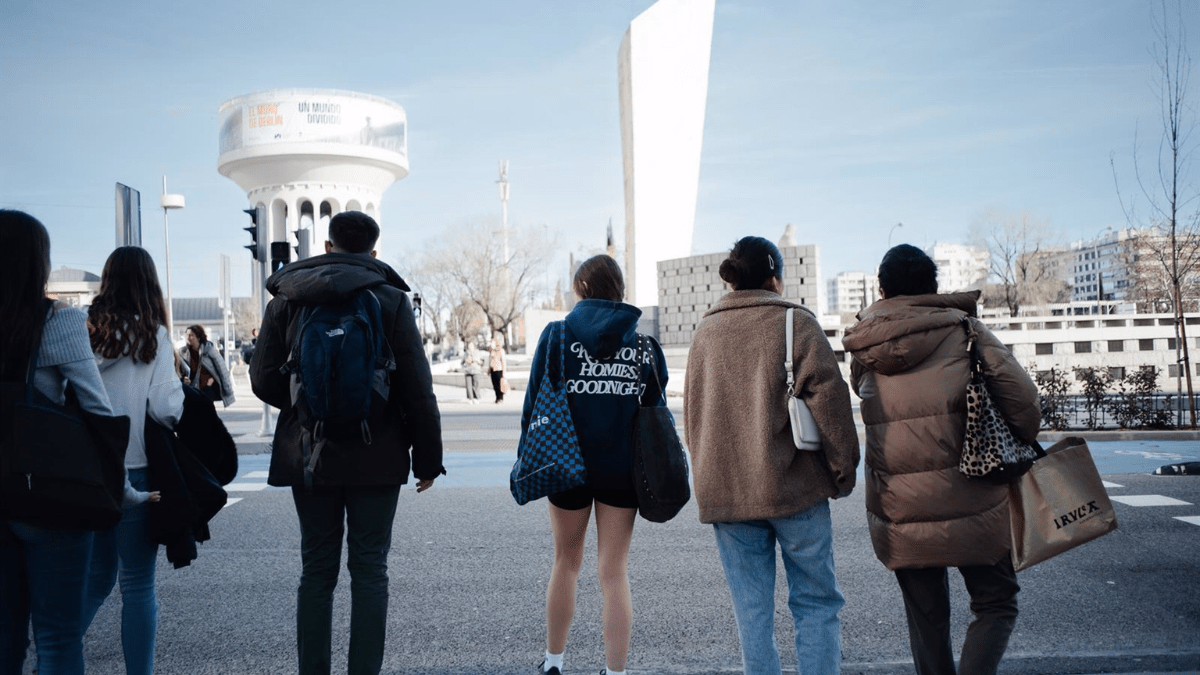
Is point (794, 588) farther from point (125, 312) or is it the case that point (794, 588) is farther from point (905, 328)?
point (125, 312)

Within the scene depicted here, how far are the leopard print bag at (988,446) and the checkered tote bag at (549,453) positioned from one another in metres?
1.38

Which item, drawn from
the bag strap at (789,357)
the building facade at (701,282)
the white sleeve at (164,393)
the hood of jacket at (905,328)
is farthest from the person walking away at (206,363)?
the building facade at (701,282)

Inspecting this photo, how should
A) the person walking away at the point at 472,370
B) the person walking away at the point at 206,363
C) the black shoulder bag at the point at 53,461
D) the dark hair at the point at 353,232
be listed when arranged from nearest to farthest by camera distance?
the black shoulder bag at the point at 53,461 < the dark hair at the point at 353,232 < the person walking away at the point at 206,363 < the person walking away at the point at 472,370

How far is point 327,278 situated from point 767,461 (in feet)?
5.51

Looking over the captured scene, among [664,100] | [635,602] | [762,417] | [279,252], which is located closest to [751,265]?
[762,417]

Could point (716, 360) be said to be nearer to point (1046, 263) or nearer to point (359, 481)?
point (359, 481)

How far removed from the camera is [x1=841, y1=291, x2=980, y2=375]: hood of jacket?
3.24 m

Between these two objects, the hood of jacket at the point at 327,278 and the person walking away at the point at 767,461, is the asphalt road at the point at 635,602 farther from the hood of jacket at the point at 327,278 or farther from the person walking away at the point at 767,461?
the hood of jacket at the point at 327,278

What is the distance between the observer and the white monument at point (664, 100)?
3250 cm

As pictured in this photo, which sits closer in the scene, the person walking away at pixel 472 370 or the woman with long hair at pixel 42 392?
the woman with long hair at pixel 42 392

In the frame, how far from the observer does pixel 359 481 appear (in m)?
3.28

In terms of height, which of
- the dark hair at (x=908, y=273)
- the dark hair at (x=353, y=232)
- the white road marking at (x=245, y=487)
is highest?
the dark hair at (x=353, y=232)

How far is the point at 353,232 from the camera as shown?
3.51 metres

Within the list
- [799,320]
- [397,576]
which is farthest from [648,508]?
[397,576]
